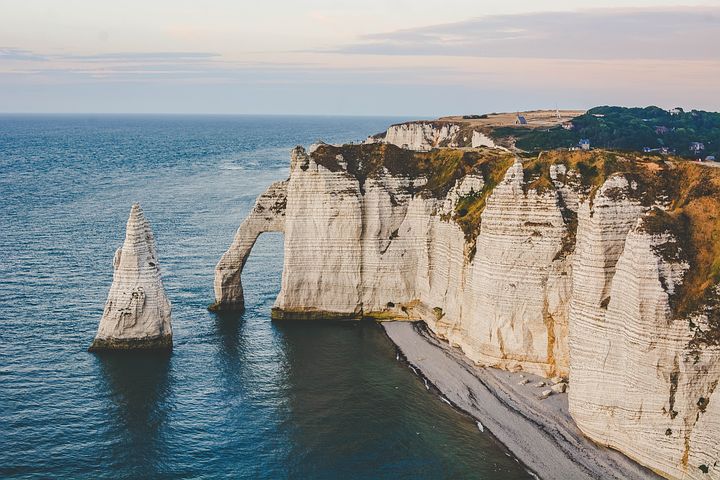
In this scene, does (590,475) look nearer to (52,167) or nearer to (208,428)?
(208,428)

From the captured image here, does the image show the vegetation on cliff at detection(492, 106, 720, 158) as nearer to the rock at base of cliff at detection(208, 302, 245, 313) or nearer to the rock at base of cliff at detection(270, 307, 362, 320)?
the rock at base of cliff at detection(270, 307, 362, 320)

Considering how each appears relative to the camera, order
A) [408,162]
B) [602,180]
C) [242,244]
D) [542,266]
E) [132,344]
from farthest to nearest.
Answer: [408,162] → [242,244] → [132,344] → [542,266] → [602,180]

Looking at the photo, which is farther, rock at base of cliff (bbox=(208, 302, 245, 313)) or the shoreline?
rock at base of cliff (bbox=(208, 302, 245, 313))

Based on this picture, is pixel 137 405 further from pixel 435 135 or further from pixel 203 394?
pixel 435 135

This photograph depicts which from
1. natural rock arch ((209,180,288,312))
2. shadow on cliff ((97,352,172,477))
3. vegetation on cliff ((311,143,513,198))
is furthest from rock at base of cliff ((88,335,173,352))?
vegetation on cliff ((311,143,513,198))

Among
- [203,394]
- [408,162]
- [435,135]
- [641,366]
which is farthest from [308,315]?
[435,135]
